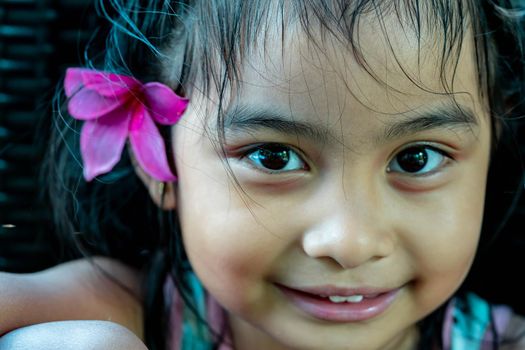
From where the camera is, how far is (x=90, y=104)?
1231 millimetres

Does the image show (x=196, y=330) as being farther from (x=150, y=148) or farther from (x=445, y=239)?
(x=445, y=239)

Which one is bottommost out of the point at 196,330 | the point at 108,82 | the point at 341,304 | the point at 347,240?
the point at 196,330

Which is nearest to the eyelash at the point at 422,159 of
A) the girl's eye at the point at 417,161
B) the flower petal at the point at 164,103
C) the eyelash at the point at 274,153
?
the girl's eye at the point at 417,161

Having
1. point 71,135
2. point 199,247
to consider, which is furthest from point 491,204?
point 71,135

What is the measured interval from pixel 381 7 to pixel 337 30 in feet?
0.21

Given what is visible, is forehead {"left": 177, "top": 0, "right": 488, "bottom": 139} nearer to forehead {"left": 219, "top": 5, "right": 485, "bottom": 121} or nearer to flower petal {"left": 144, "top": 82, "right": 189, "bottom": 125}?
forehead {"left": 219, "top": 5, "right": 485, "bottom": 121}

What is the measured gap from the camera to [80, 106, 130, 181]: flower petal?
3.99 feet

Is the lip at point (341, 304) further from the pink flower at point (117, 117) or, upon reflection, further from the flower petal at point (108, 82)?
the flower petal at point (108, 82)

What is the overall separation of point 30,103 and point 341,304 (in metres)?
0.63

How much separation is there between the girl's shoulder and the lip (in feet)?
0.99

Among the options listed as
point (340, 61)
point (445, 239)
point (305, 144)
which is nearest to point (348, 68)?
point (340, 61)

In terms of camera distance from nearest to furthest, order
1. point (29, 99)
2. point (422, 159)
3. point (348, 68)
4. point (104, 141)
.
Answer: point (348, 68) → point (422, 159) → point (104, 141) → point (29, 99)

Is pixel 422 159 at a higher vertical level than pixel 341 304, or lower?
higher

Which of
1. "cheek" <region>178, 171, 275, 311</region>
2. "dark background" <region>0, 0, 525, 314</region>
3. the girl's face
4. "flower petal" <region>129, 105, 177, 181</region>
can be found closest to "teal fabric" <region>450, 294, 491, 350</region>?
"dark background" <region>0, 0, 525, 314</region>
